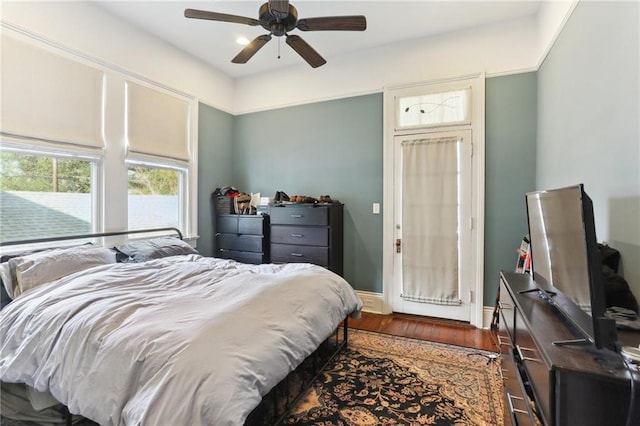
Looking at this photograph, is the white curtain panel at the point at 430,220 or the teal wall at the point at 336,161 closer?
the white curtain panel at the point at 430,220

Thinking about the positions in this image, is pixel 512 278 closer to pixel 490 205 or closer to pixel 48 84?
pixel 490 205

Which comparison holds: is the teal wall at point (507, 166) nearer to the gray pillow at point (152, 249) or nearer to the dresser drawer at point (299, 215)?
the dresser drawer at point (299, 215)

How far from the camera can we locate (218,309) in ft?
5.26

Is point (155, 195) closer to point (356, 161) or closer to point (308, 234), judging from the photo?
point (308, 234)

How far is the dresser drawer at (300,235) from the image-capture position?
3529mm

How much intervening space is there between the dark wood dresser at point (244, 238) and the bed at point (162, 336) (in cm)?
144

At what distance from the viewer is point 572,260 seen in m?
1.18

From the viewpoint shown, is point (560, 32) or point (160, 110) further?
point (160, 110)

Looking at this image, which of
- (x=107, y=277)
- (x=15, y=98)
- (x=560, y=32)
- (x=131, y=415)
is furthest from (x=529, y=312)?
(x=15, y=98)

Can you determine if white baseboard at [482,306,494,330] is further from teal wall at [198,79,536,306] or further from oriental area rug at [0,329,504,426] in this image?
oriental area rug at [0,329,504,426]

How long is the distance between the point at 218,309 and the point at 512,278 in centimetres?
186

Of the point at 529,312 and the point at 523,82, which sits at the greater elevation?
the point at 523,82

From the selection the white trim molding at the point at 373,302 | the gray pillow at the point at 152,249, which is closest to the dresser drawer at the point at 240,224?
the gray pillow at the point at 152,249

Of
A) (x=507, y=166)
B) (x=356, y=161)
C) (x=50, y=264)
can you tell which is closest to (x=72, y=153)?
(x=50, y=264)
